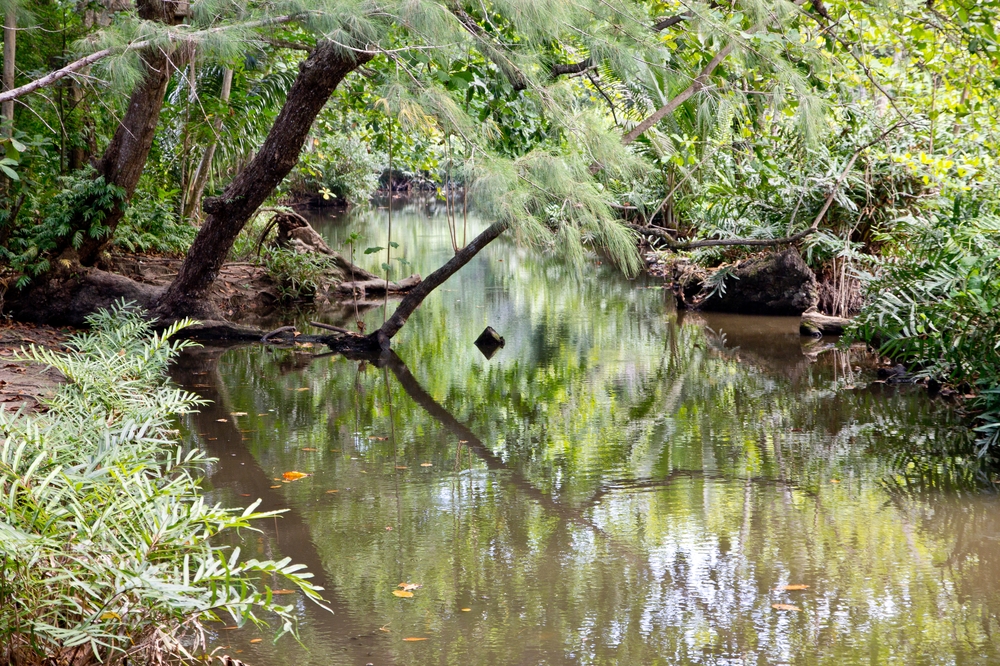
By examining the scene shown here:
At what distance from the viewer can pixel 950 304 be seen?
5711mm

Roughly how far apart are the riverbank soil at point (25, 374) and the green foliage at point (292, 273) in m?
3.98

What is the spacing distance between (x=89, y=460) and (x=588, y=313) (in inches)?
363

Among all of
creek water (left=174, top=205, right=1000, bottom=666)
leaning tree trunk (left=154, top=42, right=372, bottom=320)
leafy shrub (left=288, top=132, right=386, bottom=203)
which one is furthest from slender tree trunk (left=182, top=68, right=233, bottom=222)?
leafy shrub (left=288, top=132, right=386, bottom=203)

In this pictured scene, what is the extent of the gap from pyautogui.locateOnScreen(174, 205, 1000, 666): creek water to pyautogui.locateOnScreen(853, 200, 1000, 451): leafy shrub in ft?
1.26

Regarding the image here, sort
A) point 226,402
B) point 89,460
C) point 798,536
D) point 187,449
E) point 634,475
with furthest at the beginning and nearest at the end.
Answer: point 226,402, point 187,449, point 634,475, point 798,536, point 89,460

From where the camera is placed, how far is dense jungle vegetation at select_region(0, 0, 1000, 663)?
253 cm

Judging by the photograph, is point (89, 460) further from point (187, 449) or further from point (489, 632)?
point (187, 449)

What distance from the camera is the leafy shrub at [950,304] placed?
214 inches

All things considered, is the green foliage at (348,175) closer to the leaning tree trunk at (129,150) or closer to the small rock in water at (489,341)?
the leaning tree trunk at (129,150)

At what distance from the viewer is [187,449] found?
17.4ft

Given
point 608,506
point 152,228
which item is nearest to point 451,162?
point 608,506

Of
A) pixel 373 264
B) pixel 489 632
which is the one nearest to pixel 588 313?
pixel 373 264

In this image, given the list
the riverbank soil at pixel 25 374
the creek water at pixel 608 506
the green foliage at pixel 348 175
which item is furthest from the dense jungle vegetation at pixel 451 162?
the green foliage at pixel 348 175

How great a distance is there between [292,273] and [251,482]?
8.14 meters
